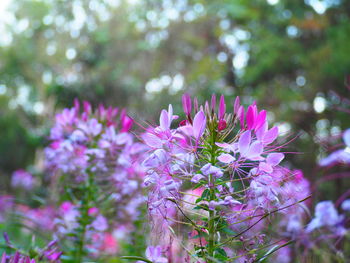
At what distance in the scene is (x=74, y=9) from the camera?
1134cm

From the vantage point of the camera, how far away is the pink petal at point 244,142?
86 centimetres

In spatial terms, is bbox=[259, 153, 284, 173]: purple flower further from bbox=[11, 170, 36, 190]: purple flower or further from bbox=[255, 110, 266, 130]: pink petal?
bbox=[11, 170, 36, 190]: purple flower

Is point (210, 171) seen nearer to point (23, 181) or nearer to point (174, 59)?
point (23, 181)

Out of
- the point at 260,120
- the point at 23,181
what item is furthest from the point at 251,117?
the point at 23,181

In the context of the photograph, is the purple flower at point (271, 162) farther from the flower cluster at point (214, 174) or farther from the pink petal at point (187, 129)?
the pink petal at point (187, 129)

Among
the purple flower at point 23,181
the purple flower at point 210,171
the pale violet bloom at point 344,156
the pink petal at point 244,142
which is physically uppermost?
the purple flower at point 23,181

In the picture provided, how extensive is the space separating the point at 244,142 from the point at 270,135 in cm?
Answer: 8

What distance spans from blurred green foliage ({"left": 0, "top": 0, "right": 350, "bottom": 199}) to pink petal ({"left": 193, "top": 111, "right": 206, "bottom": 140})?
0.59 meters

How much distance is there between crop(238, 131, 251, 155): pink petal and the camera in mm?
861

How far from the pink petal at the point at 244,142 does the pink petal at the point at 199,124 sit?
0.31 feet

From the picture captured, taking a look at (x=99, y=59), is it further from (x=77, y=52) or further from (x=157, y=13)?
(x=157, y=13)

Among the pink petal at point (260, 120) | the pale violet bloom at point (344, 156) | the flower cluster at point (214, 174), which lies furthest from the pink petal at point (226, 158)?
the pale violet bloom at point (344, 156)

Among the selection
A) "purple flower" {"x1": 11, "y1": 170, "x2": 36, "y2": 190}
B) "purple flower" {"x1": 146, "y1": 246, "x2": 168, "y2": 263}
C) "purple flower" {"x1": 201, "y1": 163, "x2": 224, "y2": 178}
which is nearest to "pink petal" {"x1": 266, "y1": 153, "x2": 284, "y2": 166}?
"purple flower" {"x1": 201, "y1": 163, "x2": 224, "y2": 178}

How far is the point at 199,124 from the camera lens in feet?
2.88
